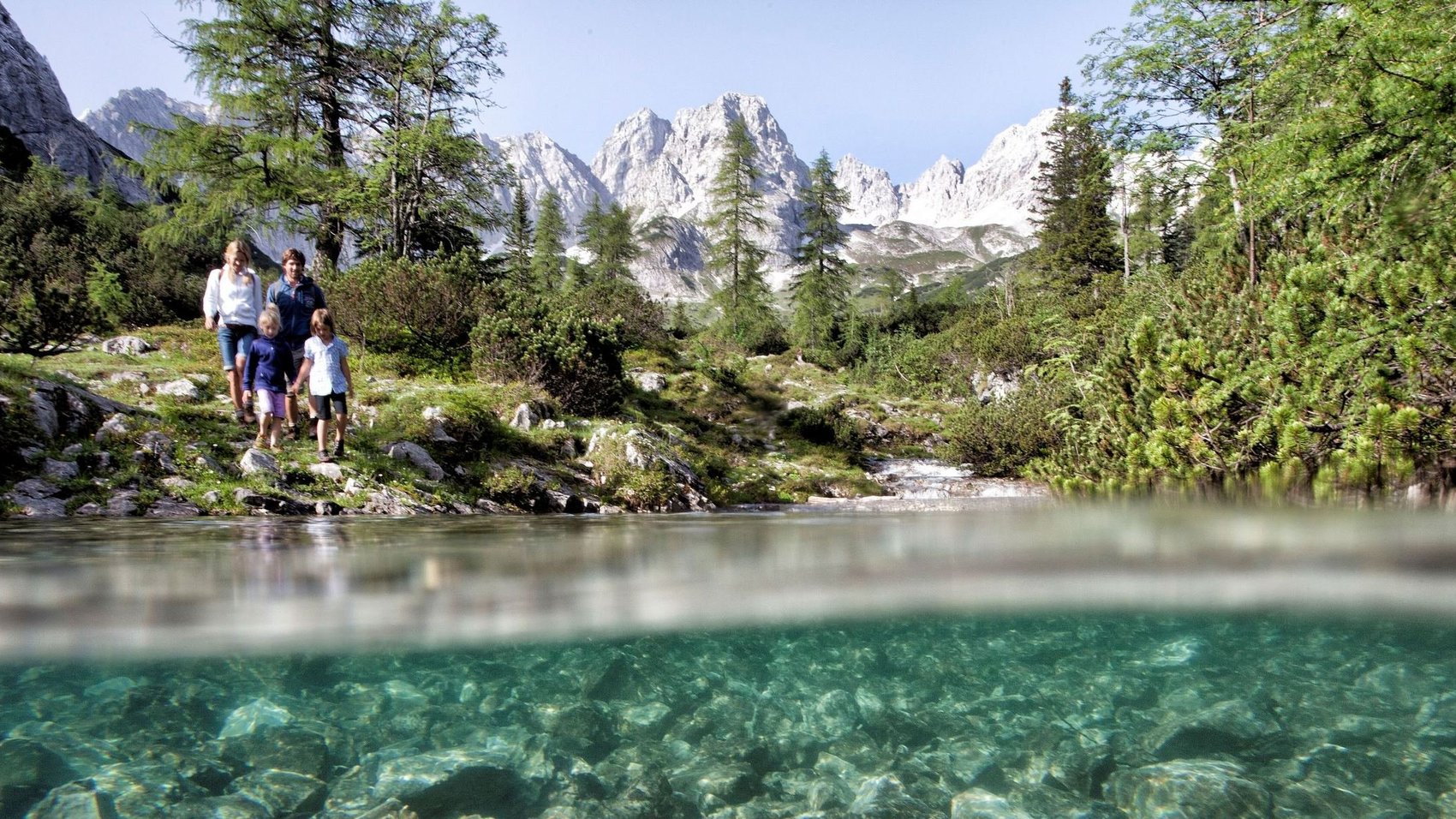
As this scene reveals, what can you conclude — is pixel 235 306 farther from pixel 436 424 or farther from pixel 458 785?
pixel 458 785

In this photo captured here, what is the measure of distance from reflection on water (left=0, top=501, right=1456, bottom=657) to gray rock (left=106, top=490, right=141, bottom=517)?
947 millimetres

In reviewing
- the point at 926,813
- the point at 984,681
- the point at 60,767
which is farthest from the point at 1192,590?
the point at 60,767

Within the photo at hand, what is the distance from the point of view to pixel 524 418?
13.1 meters

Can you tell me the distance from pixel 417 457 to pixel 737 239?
32730mm

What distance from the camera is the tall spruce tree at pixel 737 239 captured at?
1537 inches

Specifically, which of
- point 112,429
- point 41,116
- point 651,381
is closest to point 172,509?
point 112,429

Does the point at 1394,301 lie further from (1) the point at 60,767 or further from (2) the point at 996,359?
(2) the point at 996,359

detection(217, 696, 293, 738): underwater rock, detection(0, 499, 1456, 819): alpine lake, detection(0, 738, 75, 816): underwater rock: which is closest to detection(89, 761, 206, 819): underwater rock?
detection(0, 499, 1456, 819): alpine lake

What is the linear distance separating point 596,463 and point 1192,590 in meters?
8.84

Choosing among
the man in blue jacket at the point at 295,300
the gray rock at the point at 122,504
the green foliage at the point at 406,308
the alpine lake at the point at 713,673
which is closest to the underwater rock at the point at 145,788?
the alpine lake at the point at 713,673

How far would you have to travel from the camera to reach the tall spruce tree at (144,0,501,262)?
19359mm

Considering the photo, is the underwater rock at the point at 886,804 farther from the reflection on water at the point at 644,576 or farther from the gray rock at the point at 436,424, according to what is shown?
the gray rock at the point at 436,424

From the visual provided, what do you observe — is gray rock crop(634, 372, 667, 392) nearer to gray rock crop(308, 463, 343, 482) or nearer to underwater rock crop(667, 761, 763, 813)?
gray rock crop(308, 463, 343, 482)

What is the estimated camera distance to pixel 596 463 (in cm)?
1238
